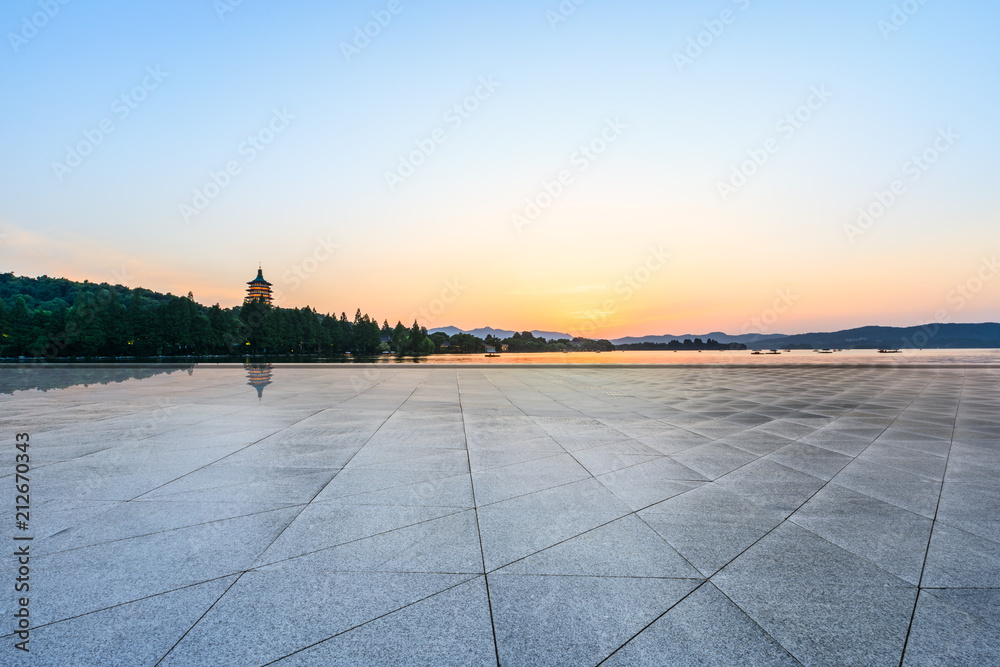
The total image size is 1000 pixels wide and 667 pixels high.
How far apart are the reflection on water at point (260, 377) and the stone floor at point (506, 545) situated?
5.99 meters

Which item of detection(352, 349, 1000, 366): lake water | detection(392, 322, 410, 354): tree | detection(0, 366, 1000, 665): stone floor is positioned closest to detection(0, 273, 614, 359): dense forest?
detection(392, 322, 410, 354): tree

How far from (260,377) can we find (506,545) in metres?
18.4

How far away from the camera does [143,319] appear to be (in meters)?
85.0

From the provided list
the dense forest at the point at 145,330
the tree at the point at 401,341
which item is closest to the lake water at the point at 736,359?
the dense forest at the point at 145,330

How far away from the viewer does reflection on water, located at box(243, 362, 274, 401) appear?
14500mm

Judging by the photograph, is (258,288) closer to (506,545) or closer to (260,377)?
(260,377)

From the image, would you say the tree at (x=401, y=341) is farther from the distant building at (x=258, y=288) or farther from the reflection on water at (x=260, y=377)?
the reflection on water at (x=260, y=377)

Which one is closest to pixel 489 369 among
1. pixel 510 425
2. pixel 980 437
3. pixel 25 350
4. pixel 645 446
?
pixel 510 425

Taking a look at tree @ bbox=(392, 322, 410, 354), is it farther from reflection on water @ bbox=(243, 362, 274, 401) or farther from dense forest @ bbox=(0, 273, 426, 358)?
reflection on water @ bbox=(243, 362, 274, 401)

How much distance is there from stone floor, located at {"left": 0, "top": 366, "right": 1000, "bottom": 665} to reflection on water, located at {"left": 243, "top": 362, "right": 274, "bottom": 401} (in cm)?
599

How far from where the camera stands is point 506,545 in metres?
3.75

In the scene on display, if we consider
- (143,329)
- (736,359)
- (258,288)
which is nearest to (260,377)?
(736,359)

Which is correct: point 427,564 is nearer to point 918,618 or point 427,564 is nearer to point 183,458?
point 918,618

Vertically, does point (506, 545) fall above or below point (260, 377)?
below
